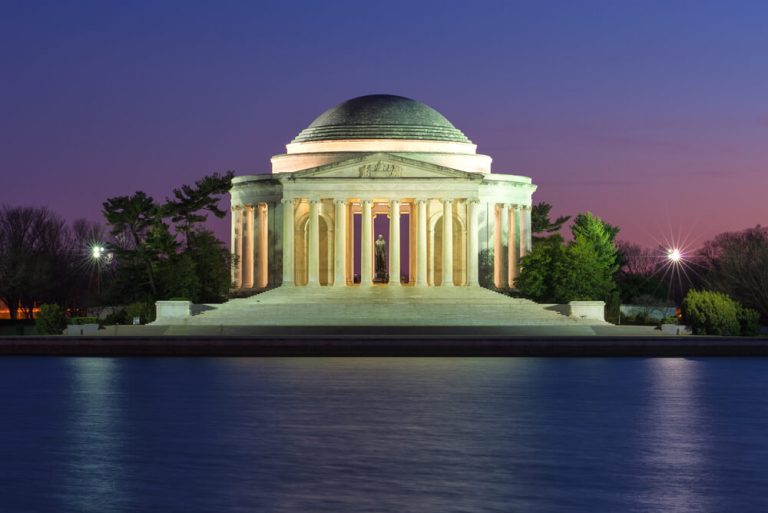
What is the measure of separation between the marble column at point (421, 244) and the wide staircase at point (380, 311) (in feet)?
28.8

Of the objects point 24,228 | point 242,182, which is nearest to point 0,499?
point 242,182

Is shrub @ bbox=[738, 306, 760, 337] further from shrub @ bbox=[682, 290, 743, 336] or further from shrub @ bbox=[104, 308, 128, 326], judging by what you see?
shrub @ bbox=[104, 308, 128, 326]

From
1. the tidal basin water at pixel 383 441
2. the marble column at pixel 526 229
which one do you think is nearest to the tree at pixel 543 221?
the marble column at pixel 526 229

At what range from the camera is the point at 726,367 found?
58.7m

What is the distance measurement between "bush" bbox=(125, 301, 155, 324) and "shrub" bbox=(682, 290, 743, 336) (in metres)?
36.0

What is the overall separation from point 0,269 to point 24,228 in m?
16.2

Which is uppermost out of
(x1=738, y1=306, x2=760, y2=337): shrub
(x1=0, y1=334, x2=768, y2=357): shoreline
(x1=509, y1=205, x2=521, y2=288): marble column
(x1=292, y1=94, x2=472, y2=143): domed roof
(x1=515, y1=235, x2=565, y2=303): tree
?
(x1=292, y1=94, x2=472, y2=143): domed roof

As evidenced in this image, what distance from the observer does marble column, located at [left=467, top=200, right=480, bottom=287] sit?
110 m

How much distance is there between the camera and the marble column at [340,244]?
10931cm

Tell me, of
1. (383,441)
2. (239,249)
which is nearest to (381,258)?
(239,249)

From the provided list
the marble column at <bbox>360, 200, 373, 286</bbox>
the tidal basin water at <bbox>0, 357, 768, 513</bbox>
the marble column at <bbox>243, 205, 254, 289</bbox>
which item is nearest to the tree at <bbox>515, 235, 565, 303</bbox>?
the marble column at <bbox>360, 200, 373, 286</bbox>

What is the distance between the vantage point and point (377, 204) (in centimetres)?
11956

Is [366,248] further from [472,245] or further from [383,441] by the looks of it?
[383,441]

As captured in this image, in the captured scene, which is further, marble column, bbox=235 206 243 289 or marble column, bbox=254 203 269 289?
marble column, bbox=235 206 243 289
